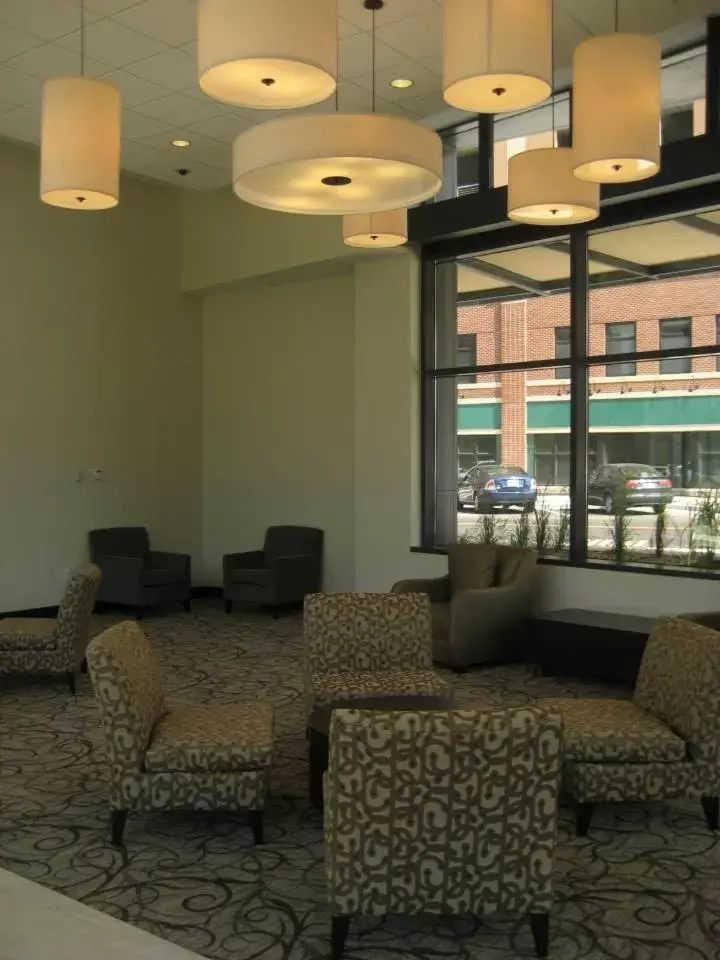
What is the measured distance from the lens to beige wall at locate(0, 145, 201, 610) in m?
10.5

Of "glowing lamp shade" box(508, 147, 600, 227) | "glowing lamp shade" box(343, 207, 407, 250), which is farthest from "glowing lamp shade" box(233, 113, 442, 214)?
"glowing lamp shade" box(343, 207, 407, 250)

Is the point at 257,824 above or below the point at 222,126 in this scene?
below

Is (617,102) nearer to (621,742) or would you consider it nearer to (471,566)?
(621,742)

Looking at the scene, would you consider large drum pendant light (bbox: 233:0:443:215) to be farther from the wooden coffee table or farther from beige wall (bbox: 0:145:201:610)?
beige wall (bbox: 0:145:201:610)

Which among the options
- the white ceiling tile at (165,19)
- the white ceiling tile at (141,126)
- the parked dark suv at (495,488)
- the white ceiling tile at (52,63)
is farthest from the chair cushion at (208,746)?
the white ceiling tile at (141,126)

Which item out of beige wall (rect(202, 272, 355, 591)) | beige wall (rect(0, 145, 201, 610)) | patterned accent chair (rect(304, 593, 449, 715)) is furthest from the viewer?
beige wall (rect(202, 272, 355, 591))

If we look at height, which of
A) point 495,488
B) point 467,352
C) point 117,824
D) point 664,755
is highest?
point 467,352

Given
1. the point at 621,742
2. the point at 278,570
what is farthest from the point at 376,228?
the point at 278,570

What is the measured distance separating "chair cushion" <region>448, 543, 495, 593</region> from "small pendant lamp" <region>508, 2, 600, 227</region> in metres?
4.07

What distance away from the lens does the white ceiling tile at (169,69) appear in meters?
7.96

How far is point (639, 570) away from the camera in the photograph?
8.52m

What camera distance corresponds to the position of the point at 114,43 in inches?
304

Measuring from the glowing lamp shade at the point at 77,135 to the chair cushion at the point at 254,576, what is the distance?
20.1 feet

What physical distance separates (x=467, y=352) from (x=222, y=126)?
10.6 ft
